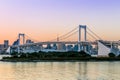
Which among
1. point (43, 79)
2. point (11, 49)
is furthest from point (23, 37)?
point (43, 79)

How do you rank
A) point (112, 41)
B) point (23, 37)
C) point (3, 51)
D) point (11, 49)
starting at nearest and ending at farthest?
point (112, 41), point (23, 37), point (11, 49), point (3, 51)

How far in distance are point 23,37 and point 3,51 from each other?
18.6 m

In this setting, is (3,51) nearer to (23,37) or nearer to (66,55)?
(23,37)

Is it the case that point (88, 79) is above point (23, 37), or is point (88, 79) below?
below

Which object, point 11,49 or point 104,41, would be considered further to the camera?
point 11,49

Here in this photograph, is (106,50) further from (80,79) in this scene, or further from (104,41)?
(80,79)

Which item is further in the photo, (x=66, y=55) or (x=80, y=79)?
(x=66, y=55)

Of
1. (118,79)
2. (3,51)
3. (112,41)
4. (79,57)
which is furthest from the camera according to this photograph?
(3,51)

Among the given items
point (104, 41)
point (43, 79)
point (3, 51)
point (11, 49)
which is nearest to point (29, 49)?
point (11, 49)

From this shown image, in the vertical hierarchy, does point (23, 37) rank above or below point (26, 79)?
above

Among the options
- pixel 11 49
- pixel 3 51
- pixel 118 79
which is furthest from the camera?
pixel 3 51

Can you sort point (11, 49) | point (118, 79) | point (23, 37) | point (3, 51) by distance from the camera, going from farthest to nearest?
point (3, 51) → point (11, 49) → point (23, 37) → point (118, 79)

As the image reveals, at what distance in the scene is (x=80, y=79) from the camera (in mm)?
16344

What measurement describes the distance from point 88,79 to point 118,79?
4.08 feet
